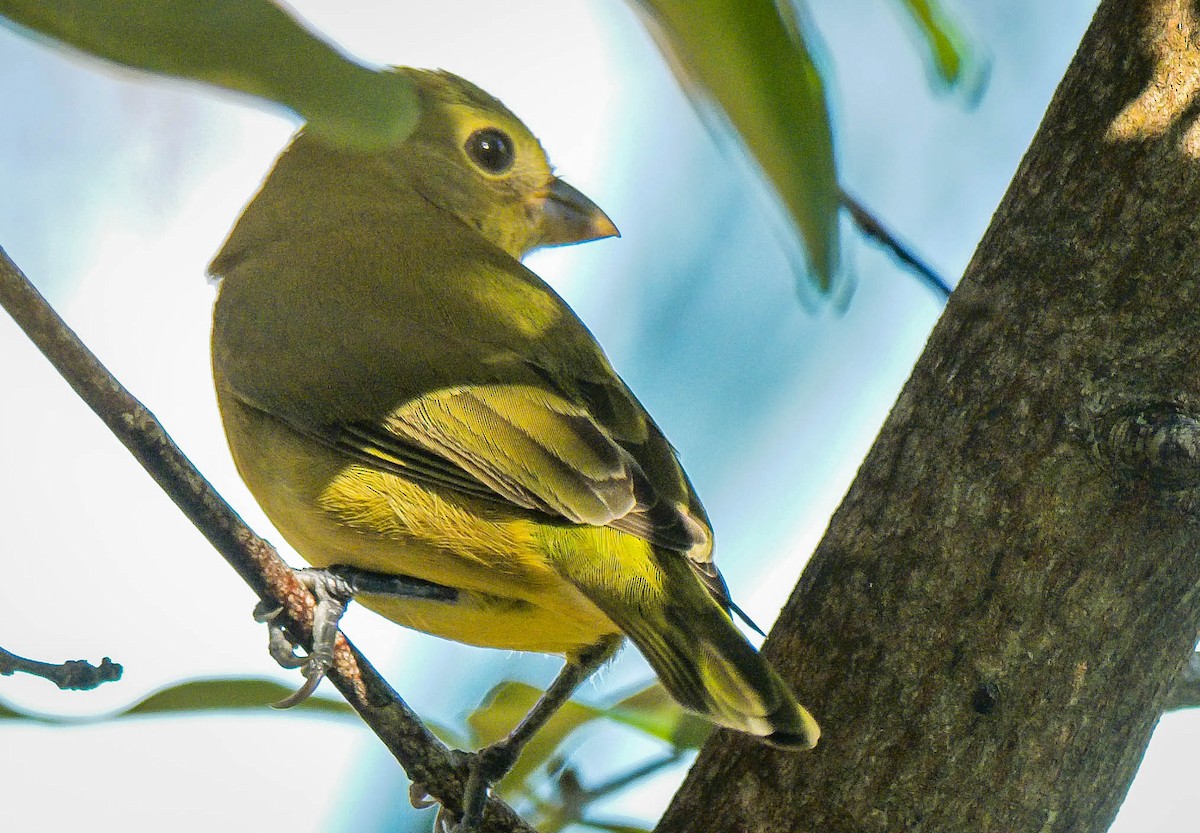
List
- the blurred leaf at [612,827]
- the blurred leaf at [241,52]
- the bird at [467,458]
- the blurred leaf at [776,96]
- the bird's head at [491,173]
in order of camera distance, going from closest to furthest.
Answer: the blurred leaf at [241,52], the blurred leaf at [776,96], the bird at [467,458], the blurred leaf at [612,827], the bird's head at [491,173]

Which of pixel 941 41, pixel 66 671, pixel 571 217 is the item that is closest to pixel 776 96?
pixel 941 41

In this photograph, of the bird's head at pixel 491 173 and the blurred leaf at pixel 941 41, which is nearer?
the blurred leaf at pixel 941 41

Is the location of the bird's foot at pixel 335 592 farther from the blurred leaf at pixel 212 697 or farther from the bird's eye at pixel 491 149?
the bird's eye at pixel 491 149

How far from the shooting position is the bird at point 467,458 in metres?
1.71

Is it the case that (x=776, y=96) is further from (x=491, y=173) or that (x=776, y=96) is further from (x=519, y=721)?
(x=491, y=173)

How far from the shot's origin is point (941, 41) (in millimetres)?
1612

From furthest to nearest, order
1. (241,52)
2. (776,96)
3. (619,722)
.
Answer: (619,722), (776,96), (241,52)

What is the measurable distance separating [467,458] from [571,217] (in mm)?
1248

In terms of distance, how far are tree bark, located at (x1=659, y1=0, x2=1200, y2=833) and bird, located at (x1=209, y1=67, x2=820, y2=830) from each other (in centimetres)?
14

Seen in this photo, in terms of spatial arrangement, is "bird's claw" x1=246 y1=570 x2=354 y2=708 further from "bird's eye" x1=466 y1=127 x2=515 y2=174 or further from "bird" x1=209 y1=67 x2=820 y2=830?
"bird's eye" x1=466 y1=127 x2=515 y2=174

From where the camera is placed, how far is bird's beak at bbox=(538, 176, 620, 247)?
2.93m

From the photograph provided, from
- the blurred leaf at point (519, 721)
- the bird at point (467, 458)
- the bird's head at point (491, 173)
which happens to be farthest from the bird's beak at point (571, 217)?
the blurred leaf at point (519, 721)

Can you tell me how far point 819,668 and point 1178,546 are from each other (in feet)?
1.57

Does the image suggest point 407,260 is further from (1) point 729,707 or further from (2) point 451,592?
(1) point 729,707
